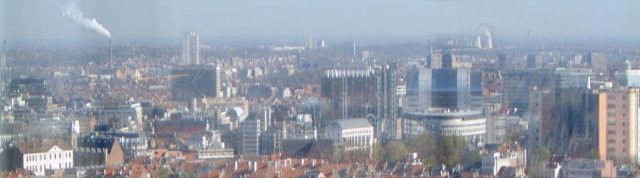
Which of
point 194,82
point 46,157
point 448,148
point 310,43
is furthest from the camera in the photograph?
point 194,82

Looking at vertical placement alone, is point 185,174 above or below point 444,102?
below

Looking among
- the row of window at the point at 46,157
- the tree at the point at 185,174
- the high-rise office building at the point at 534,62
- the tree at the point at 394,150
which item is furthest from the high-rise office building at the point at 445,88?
the row of window at the point at 46,157

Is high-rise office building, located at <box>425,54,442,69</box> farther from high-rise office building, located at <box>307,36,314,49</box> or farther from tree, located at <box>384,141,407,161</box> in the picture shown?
tree, located at <box>384,141,407,161</box>

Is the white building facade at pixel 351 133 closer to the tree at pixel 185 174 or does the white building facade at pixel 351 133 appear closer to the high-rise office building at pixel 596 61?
the high-rise office building at pixel 596 61

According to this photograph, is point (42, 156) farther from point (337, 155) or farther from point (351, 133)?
point (351, 133)

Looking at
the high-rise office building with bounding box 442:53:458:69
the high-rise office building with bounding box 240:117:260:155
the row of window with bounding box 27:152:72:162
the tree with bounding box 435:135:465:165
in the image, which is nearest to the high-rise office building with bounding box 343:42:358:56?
the high-rise office building with bounding box 240:117:260:155

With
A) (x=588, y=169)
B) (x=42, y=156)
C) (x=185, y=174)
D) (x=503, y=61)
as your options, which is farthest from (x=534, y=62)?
(x=42, y=156)
